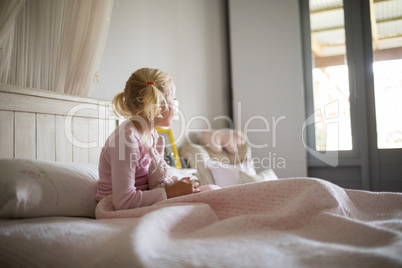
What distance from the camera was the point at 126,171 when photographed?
111 centimetres

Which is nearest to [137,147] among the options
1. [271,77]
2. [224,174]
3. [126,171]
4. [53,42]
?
[126,171]

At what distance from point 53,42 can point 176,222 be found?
3.49ft

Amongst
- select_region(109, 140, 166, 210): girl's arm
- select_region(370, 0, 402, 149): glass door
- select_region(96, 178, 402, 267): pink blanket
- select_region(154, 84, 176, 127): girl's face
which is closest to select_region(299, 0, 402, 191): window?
select_region(370, 0, 402, 149): glass door

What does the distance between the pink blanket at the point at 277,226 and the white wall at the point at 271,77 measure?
2.31 metres

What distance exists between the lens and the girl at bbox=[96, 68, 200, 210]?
1.11 metres

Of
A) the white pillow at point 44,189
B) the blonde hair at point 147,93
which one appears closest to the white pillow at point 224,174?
the blonde hair at point 147,93

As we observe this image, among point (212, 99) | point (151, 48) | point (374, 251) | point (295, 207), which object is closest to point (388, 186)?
point (212, 99)

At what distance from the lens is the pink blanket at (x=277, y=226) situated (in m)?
0.62

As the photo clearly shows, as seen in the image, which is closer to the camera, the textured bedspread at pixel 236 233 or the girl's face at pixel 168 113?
the textured bedspread at pixel 236 233

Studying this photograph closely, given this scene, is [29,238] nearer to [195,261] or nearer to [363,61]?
[195,261]

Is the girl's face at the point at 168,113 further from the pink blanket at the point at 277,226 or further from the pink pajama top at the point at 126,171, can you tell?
the pink blanket at the point at 277,226

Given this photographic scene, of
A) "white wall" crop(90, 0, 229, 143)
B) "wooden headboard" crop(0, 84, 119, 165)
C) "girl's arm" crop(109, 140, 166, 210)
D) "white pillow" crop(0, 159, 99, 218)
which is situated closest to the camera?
"white pillow" crop(0, 159, 99, 218)

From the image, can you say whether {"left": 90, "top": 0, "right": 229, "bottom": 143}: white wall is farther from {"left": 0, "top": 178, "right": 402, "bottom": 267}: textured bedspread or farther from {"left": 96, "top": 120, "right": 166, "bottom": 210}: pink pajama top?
{"left": 0, "top": 178, "right": 402, "bottom": 267}: textured bedspread

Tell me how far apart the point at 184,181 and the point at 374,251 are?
2.34 ft
